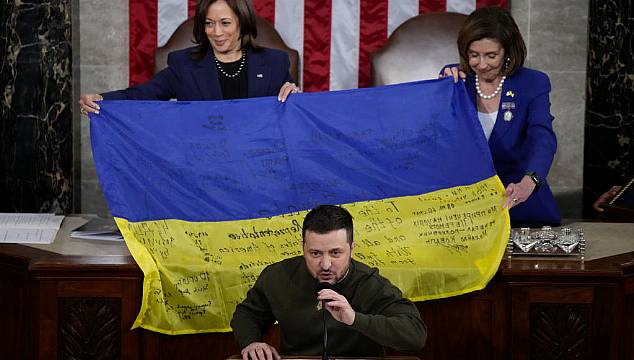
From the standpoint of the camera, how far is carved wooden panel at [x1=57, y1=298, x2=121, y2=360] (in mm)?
4773

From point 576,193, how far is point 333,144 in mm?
3009

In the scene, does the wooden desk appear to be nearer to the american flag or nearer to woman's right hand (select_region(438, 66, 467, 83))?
woman's right hand (select_region(438, 66, 467, 83))

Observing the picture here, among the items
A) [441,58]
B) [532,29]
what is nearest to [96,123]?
[441,58]

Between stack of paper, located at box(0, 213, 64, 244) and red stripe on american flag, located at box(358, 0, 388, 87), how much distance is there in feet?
8.54

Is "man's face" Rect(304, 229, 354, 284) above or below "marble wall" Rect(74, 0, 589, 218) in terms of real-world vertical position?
below

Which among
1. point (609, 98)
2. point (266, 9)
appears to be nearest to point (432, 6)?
point (266, 9)

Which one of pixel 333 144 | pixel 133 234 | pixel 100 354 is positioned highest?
pixel 333 144

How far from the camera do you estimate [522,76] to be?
17.4ft

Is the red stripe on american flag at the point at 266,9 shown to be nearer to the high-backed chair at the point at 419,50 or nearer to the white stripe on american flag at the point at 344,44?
the white stripe on american flag at the point at 344,44

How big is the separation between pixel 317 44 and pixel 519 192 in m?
2.75

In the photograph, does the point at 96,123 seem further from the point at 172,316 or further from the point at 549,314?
the point at 549,314

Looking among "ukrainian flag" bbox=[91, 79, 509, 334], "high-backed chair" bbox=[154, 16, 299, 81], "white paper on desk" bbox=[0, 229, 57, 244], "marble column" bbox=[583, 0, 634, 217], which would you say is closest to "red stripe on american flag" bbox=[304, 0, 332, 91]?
"high-backed chair" bbox=[154, 16, 299, 81]

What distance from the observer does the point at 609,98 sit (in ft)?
24.0

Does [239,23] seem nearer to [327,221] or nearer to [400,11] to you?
A: [327,221]
